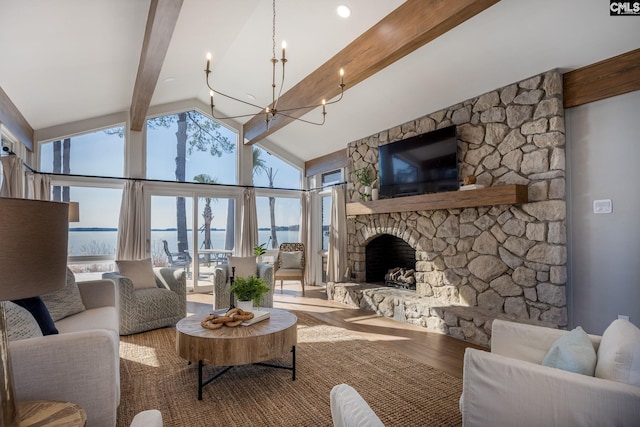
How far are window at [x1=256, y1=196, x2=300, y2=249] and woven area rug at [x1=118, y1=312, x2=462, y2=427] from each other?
4003 millimetres

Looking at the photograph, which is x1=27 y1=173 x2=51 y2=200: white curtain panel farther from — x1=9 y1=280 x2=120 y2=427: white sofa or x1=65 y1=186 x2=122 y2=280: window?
x1=9 y1=280 x2=120 y2=427: white sofa

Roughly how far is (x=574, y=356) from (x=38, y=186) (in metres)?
6.36

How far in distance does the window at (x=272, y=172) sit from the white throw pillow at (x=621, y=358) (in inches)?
252

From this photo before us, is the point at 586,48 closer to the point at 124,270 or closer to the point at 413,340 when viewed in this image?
the point at 413,340

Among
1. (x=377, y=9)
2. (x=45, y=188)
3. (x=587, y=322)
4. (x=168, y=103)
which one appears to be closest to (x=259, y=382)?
(x=587, y=322)

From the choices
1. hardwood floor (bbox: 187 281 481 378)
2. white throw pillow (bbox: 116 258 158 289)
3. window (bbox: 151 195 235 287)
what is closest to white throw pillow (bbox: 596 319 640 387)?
hardwood floor (bbox: 187 281 481 378)

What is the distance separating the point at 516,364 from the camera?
1505mm

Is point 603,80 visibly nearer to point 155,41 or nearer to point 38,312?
point 155,41

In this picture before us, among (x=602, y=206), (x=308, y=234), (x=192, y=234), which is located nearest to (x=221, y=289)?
(x=192, y=234)

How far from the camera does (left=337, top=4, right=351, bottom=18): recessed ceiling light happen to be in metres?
3.37

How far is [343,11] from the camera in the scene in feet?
11.2

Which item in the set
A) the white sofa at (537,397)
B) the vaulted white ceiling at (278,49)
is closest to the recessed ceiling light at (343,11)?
the vaulted white ceiling at (278,49)

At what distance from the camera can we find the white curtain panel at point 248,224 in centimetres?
692

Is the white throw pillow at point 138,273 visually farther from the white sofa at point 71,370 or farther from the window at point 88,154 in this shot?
the white sofa at point 71,370
